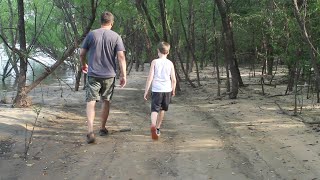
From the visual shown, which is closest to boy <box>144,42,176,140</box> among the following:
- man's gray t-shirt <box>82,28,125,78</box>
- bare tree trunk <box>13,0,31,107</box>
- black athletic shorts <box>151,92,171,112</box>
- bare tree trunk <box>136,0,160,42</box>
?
black athletic shorts <box>151,92,171,112</box>

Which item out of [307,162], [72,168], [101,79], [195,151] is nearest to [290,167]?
[307,162]

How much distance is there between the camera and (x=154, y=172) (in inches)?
183

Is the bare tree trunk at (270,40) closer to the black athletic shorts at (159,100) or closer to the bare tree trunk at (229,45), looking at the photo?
the bare tree trunk at (229,45)

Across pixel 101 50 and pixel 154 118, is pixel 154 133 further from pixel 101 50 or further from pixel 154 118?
pixel 101 50

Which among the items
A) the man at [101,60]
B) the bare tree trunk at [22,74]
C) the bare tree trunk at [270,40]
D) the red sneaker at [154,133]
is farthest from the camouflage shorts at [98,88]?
the bare tree trunk at [270,40]

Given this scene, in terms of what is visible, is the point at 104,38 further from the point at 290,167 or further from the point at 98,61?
the point at 290,167

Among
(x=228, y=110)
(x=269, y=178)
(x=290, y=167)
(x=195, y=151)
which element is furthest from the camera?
(x=228, y=110)

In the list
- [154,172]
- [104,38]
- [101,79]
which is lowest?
[154,172]

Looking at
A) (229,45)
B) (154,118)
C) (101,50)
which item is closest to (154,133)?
(154,118)

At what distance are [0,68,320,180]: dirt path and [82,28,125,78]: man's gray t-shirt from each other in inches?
42.0

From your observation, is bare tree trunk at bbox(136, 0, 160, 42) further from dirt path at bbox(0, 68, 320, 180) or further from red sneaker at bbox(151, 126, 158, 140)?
red sneaker at bbox(151, 126, 158, 140)

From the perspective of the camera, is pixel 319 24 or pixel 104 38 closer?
pixel 104 38

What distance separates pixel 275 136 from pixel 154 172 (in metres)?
2.48

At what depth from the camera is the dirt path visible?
4.62m
